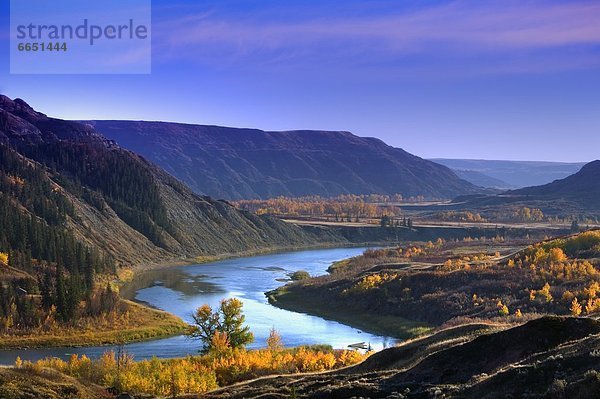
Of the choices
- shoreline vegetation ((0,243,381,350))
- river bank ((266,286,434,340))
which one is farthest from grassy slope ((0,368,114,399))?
river bank ((266,286,434,340))

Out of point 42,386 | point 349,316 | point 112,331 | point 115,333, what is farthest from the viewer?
point 349,316

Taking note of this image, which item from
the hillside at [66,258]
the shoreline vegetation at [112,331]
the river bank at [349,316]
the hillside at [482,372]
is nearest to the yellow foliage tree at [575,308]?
the river bank at [349,316]

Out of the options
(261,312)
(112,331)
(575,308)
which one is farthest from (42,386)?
(261,312)

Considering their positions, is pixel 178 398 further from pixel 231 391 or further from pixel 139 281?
pixel 139 281

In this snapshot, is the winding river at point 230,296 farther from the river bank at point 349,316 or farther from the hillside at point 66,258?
the hillside at point 66,258

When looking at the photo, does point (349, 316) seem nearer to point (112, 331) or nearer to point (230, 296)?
point (230, 296)

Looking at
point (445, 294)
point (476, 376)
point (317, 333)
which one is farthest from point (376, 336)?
point (476, 376)

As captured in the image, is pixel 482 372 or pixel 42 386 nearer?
pixel 482 372

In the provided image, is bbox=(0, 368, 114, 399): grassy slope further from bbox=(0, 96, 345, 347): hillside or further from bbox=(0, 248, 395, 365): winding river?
bbox=(0, 96, 345, 347): hillside

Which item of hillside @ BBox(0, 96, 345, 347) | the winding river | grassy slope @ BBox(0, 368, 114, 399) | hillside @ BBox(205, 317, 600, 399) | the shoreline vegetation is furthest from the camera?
hillside @ BBox(0, 96, 345, 347)
